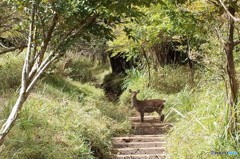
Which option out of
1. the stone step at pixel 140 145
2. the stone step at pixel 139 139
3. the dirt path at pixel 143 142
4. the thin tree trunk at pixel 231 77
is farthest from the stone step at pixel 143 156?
the thin tree trunk at pixel 231 77

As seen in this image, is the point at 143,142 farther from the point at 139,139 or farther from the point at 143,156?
the point at 143,156

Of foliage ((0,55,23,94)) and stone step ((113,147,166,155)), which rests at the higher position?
foliage ((0,55,23,94))

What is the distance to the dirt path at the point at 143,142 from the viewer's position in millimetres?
5988

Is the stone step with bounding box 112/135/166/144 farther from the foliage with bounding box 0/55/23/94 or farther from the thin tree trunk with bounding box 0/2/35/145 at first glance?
the thin tree trunk with bounding box 0/2/35/145

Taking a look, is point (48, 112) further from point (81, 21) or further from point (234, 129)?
point (234, 129)

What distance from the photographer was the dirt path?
5.99m

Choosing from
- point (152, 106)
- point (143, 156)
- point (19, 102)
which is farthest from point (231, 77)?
point (152, 106)

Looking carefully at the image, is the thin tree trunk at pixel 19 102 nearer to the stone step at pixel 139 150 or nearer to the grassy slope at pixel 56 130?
the grassy slope at pixel 56 130

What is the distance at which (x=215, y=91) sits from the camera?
616cm

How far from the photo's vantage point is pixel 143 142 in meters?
6.79

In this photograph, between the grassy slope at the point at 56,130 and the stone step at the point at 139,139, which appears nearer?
the grassy slope at the point at 56,130

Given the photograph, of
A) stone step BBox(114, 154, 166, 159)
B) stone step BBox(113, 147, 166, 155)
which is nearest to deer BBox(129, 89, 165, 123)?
stone step BBox(113, 147, 166, 155)

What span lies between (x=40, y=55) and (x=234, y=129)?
247 cm

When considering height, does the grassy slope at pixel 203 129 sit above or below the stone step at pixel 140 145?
above
